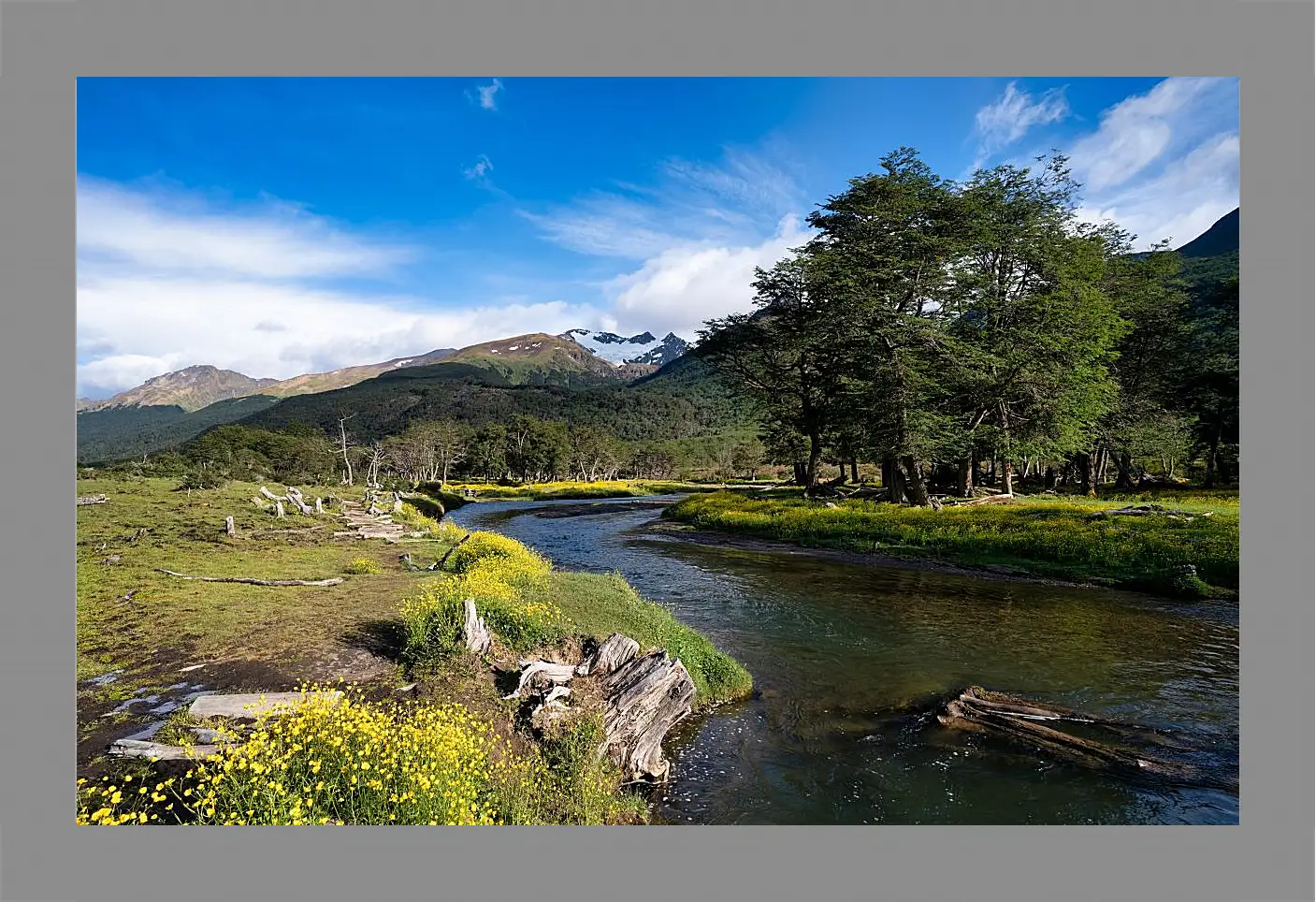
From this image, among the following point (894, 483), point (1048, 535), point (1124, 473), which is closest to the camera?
point (1048, 535)

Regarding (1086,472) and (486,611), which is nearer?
(486,611)

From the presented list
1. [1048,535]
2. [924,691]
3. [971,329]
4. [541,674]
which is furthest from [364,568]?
[971,329]

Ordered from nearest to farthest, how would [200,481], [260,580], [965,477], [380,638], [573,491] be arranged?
1. [380,638]
2. [260,580]
3. [200,481]
4. [965,477]
5. [573,491]

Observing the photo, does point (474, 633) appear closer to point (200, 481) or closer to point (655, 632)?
point (655, 632)

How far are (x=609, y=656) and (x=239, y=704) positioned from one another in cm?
527

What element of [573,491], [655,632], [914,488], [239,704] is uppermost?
[914,488]

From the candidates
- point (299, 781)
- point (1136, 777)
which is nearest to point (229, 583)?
point (299, 781)

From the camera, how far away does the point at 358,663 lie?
377 inches

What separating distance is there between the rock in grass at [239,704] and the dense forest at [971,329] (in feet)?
105

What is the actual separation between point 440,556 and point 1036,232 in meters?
38.9

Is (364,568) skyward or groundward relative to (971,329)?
groundward

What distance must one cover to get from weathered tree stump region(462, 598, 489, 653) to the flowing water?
3561mm

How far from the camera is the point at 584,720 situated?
8.38 m
